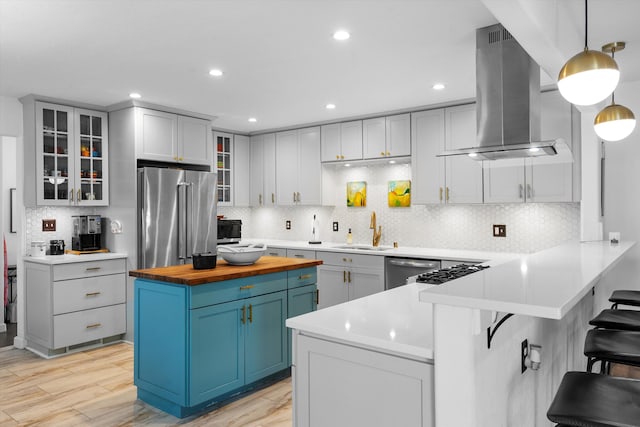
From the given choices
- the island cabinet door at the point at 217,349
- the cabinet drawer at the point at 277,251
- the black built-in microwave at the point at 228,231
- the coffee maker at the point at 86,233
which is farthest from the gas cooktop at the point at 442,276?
the coffee maker at the point at 86,233

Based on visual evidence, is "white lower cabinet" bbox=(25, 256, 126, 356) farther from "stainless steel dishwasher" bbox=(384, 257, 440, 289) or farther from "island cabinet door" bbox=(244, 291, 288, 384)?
"stainless steel dishwasher" bbox=(384, 257, 440, 289)

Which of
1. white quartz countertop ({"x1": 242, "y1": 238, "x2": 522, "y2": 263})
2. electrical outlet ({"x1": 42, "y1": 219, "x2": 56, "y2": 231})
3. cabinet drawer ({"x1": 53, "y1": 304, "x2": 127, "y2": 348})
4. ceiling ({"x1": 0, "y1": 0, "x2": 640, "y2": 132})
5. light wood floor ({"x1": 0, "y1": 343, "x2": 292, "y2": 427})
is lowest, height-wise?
light wood floor ({"x1": 0, "y1": 343, "x2": 292, "y2": 427})

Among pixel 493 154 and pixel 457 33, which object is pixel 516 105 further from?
pixel 457 33

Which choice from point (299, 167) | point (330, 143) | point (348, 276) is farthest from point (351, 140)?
point (348, 276)

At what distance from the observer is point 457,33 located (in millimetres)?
2832

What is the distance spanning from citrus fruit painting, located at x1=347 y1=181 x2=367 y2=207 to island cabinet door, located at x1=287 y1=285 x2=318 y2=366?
214 centimetres

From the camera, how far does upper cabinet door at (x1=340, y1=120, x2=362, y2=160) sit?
17.6ft

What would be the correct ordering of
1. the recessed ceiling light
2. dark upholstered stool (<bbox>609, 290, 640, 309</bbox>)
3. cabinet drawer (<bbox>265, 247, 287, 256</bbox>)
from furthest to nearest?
cabinet drawer (<bbox>265, 247, 287, 256</bbox>)
the recessed ceiling light
dark upholstered stool (<bbox>609, 290, 640, 309</bbox>)

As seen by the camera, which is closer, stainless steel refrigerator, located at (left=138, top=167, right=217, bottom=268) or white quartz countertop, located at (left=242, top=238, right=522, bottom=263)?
white quartz countertop, located at (left=242, top=238, right=522, bottom=263)

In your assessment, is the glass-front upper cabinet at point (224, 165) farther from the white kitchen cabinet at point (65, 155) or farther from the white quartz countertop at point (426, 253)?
the white kitchen cabinet at point (65, 155)

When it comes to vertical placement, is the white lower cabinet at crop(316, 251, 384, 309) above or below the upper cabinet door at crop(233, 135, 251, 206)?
below

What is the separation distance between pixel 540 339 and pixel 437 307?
1165 mm

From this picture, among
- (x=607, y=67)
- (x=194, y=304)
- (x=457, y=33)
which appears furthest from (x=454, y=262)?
(x=607, y=67)

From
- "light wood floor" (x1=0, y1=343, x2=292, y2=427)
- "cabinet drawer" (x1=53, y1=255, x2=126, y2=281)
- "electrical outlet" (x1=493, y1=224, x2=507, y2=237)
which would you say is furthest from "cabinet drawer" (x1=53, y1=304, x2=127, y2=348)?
"electrical outlet" (x1=493, y1=224, x2=507, y2=237)
